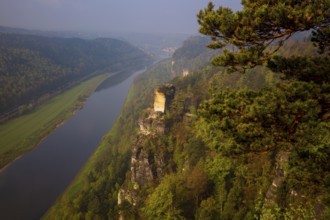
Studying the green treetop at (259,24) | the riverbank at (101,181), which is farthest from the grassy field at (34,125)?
the green treetop at (259,24)

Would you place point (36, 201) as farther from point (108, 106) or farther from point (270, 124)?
point (108, 106)

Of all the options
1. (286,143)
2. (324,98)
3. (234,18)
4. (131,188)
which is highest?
(234,18)

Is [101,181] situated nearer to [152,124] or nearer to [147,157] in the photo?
[147,157]

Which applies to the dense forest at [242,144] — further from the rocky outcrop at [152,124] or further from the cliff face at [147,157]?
the rocky outcrop at [152,124]

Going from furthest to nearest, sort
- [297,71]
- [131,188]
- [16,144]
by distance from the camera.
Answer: [16,144] → [131,188] → [297,71]

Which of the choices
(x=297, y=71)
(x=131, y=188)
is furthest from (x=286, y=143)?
(x=131, y=188)

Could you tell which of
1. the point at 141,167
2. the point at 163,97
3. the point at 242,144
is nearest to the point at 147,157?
the point at 141,167
